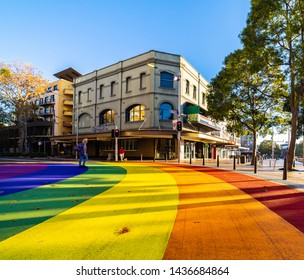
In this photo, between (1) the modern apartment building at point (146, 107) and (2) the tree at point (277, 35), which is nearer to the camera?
(2) the tree at point (277, 35)

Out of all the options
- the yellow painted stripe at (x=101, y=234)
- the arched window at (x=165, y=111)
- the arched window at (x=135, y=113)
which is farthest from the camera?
the arched window at (x=135, y=113)

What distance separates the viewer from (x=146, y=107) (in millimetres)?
28531

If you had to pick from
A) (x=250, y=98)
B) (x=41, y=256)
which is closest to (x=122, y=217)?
(x=41, y=256)

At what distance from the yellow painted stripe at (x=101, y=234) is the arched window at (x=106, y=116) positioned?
28.9 meters

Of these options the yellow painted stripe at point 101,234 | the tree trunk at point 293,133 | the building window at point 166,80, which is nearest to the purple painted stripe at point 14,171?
the yellow painted stripe at point 101,234

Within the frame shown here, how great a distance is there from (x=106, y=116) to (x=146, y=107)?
27.3 feet

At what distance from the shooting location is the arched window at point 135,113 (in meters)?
29.4

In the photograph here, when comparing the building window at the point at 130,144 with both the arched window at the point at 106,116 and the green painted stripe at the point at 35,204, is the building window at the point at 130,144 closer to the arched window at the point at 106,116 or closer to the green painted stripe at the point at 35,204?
the arched window at the point at 106,116

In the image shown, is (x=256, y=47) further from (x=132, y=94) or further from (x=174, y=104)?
(x=132, y=94)

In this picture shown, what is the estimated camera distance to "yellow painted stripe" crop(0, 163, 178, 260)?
2547mm

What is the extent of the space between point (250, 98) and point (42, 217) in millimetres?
24127

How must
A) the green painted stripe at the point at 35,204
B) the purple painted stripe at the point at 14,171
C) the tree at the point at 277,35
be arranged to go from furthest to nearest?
1. the tree at the point at 277,35
2. the purple painted stripe at the point at 14,171
3. the green painted stripe at the point at 35,204

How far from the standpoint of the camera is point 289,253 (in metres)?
2.64
